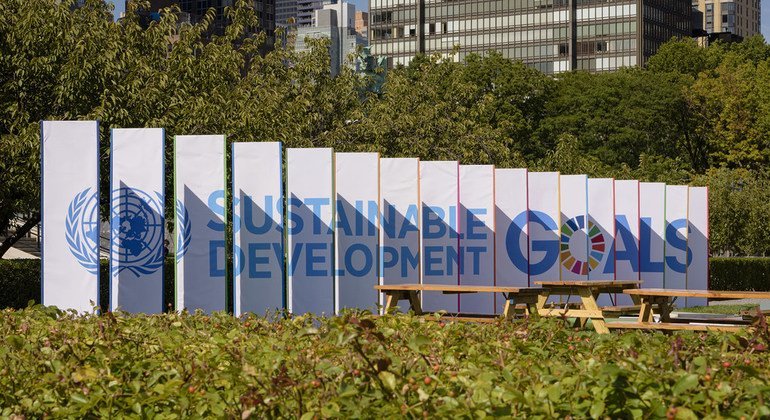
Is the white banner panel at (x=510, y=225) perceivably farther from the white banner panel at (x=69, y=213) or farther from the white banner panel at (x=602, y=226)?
the white banner panel at (x=69, y=213)

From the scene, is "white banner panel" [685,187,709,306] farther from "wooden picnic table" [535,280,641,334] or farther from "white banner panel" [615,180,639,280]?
"wooden picnic table" [535,280,641,334]

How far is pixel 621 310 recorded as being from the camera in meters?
17.2

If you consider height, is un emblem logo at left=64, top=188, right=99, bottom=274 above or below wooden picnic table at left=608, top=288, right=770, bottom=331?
above

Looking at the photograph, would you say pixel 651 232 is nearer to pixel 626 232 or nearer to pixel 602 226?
pixel 626 232

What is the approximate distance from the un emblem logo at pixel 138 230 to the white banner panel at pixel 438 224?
4968mm

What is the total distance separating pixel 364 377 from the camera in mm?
4867

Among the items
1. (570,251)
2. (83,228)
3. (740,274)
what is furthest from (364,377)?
(740,274)

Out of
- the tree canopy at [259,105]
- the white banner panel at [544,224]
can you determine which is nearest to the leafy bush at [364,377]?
the white banner panel at [544,224]

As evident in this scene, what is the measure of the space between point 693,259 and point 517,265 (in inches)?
301

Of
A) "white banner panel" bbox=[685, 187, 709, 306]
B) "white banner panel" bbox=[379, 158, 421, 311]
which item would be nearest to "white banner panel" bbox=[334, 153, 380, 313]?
"white banner panel" bbox=[379, 158, 421, 311]

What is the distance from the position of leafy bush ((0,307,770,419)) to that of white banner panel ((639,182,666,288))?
19608mm

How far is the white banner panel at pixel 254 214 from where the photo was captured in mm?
16625

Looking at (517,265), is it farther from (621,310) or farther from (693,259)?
(693,259)

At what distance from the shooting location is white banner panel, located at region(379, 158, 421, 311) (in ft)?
61.5
